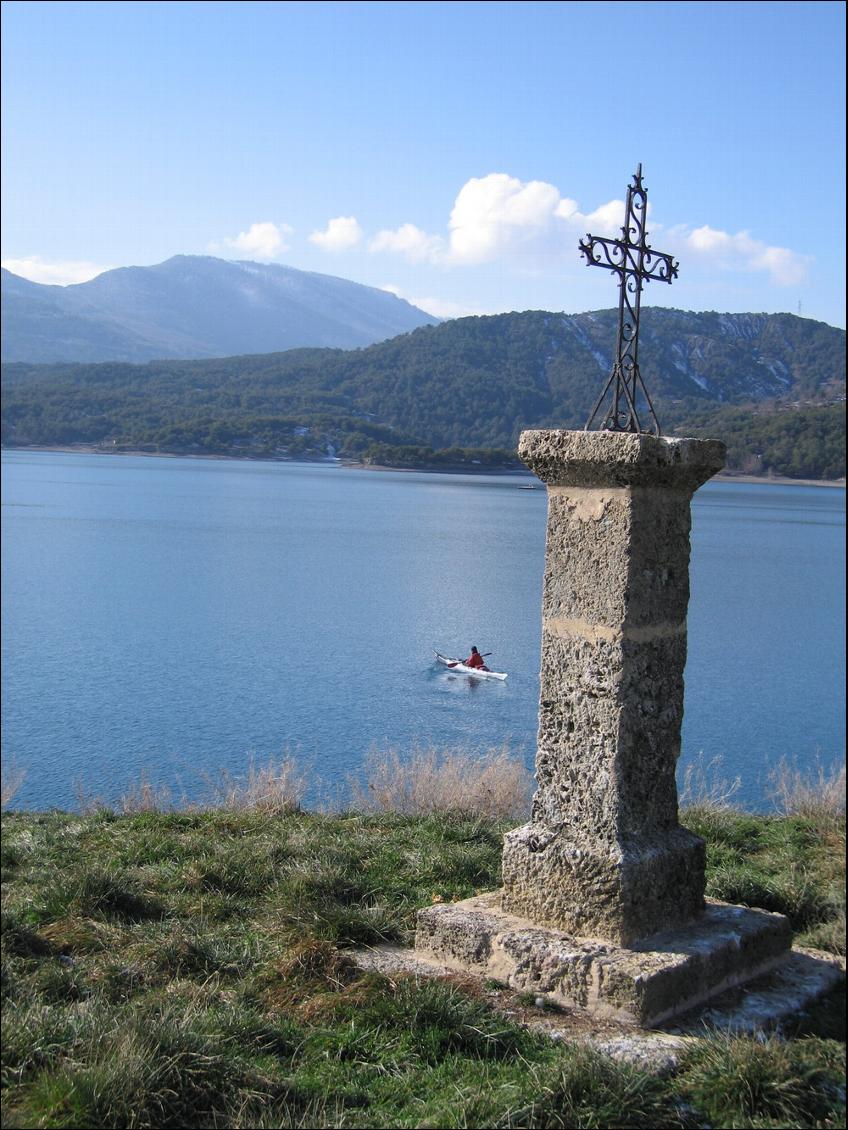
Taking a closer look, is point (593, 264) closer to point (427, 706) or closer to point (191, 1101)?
point (191, 1101)

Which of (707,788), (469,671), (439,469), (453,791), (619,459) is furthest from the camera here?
(439,469)

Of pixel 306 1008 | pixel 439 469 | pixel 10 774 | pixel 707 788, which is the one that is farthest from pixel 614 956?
pixel 439 469

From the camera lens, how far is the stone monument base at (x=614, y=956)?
13.9 feet

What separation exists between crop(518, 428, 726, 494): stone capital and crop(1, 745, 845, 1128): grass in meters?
2.17

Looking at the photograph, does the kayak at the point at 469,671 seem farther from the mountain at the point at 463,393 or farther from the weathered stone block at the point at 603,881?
the weathered stone block at the point at 603,881

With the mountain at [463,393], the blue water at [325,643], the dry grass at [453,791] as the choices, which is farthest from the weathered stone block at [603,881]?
the blue water at [325,643]

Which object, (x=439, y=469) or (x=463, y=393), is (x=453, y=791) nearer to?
(x=439, y=469)

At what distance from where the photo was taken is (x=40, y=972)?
15.5ft

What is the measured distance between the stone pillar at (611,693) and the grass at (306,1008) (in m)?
0.62

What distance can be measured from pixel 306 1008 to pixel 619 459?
2.55 metres

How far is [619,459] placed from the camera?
4.56 meters

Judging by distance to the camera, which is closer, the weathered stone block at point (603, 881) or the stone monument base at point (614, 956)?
the stone monument base at point (614, 956)

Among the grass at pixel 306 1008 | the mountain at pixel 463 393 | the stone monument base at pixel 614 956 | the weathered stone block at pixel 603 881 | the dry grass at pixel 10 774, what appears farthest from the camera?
the mountain at pixel 463 393

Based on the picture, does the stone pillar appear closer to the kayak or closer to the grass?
the grass
